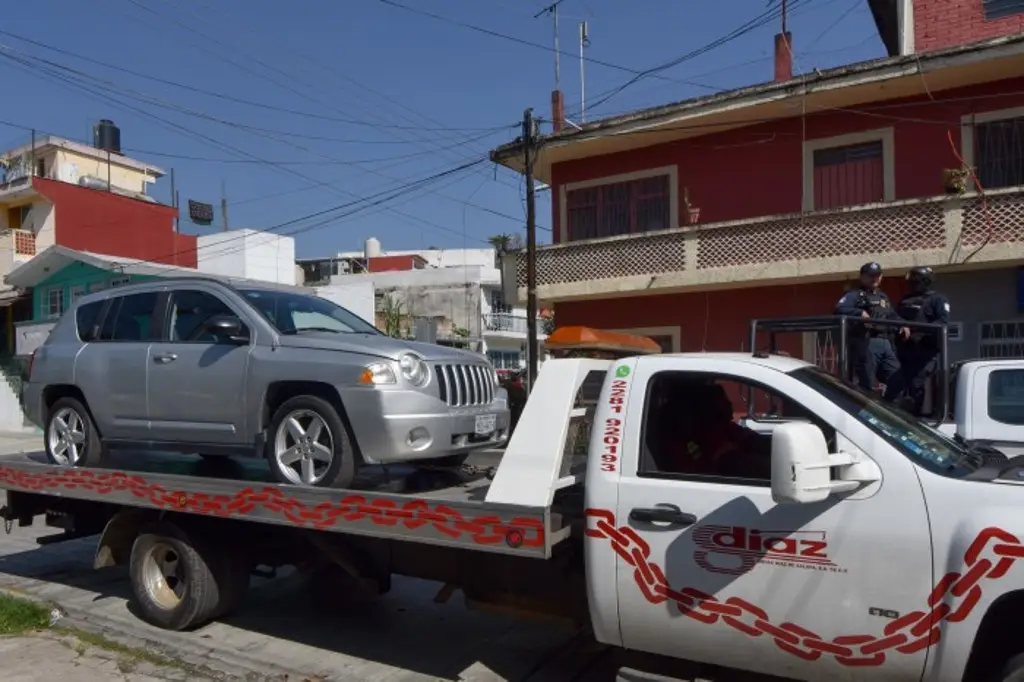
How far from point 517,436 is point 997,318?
14.1 metres

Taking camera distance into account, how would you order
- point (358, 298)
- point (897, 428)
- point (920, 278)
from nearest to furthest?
point (897, 428) < point (920, 278) < point (358, 298)

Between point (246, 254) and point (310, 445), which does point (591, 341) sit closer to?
point (310, 445)

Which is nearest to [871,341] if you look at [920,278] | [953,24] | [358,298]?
[920,278]

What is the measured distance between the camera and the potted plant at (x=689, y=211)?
18.5 m

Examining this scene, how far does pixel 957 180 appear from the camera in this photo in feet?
49.8

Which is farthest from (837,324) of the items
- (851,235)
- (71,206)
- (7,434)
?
(71,206)

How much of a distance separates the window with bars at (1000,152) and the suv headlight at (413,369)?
13803 millimetres

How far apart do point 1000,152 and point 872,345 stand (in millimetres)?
11157

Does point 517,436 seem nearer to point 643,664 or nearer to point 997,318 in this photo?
point 643,664

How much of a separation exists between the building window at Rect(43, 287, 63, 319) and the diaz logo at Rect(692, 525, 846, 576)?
3099 centimetres

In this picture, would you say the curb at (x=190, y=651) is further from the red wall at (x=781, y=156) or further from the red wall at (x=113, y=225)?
the red wall at (x=113, y=225)

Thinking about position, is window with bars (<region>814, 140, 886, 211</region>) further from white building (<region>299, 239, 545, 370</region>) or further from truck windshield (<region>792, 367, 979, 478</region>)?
white building (<region>299, 239, 545, 370</region>)

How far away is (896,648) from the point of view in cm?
332

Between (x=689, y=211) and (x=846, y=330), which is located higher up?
(x=689, y=211)
